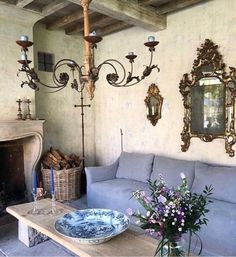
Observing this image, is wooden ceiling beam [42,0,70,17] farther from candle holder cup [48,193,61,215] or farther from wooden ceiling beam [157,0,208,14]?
candle holder cup [48,193,61,215]

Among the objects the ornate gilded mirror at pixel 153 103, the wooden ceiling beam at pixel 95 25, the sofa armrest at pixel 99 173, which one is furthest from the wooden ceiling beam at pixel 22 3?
the sofa armrest at pixel 99 173

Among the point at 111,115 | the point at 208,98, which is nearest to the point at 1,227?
the point at 111,115

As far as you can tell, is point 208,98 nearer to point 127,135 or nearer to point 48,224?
point 127,135

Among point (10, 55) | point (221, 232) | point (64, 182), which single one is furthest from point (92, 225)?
point (10, 55)

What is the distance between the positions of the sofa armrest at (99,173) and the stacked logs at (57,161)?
451 millimetres

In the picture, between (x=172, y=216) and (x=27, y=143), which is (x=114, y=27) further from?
(x=172, y=216)

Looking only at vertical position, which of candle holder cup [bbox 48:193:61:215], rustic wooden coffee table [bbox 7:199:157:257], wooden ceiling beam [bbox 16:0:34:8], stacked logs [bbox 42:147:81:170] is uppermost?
wooden ceiling beam [bbox 16:0:34:8]

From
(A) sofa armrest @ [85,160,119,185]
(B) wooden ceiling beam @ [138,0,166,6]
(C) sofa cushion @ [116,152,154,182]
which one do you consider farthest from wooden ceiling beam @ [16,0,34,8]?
(C) sofa cushion @ [116,152,154,182]

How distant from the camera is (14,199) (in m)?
3.99

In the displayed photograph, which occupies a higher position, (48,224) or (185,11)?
(185,11)

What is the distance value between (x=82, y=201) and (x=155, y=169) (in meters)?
1.26

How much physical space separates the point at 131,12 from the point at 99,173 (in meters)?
2.17

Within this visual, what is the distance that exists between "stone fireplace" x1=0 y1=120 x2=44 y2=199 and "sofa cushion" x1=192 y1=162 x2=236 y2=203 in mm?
2181

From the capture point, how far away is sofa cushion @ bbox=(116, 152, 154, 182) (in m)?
3.85
